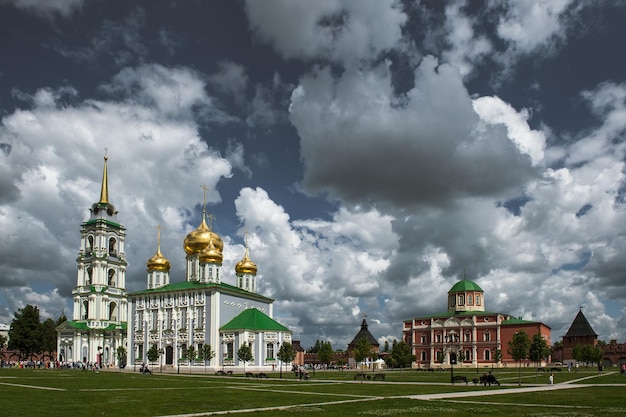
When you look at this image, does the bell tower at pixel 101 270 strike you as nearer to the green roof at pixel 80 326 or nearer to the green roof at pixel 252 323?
the green roof at pixel 80 326

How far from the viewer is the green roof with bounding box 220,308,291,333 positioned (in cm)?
7202

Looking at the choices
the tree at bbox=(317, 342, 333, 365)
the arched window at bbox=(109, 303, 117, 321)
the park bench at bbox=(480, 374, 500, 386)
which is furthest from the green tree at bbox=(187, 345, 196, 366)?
the park bench at bbox=(480, 374, 500, 386)

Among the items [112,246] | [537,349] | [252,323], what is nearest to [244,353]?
[252,323]

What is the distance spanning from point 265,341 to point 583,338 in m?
73.9

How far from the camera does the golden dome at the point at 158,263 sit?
88062mm

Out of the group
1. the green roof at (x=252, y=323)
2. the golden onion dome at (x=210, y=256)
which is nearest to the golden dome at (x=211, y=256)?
the golden onion dome at (x=210, y=256)

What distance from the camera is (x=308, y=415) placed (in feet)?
67.3

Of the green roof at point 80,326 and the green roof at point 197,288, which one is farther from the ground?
the green roof at point 197,288

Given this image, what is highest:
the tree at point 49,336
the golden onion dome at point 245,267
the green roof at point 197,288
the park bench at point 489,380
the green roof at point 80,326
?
the golden onion dome at point 245,267

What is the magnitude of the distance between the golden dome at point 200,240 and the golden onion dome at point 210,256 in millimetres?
2617

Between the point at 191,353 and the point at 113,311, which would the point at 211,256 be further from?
the point at 113,311

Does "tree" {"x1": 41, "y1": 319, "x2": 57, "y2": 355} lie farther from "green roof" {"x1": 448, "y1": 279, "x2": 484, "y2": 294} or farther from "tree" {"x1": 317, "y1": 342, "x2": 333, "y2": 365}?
"green roof" {"x1": 448, "y1": 279, "x2": 484, "y2": 294}

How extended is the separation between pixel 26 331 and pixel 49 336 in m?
15.9

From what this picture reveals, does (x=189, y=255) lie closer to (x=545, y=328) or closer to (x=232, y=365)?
(x=232, y=365)
